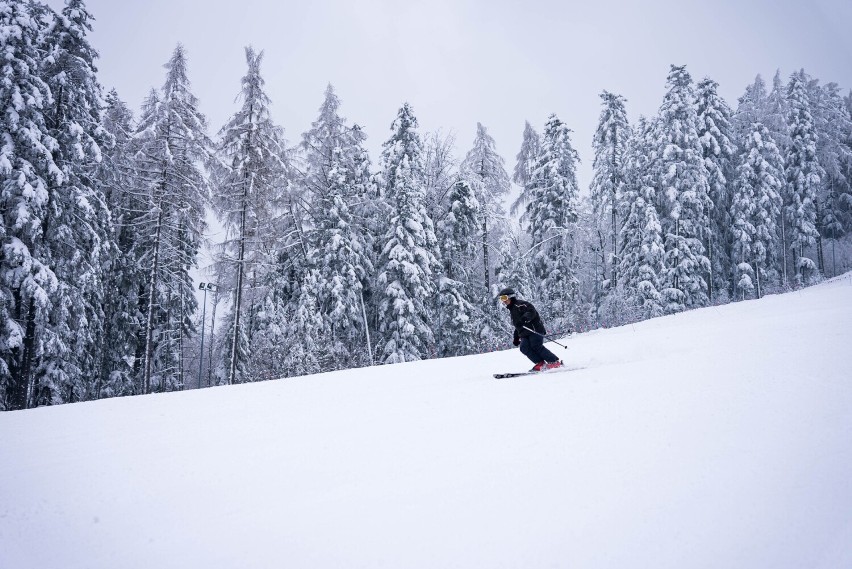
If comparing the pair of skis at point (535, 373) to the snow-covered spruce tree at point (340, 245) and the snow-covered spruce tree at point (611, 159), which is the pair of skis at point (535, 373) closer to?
the snow-covered spruce tree at point (340, 245)

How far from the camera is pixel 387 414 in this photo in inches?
231

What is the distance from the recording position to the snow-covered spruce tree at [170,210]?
63.2 feet

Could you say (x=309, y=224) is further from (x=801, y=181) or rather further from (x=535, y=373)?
(x=801, y=181)

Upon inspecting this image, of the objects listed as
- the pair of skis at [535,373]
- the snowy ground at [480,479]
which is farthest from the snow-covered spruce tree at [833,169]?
the snowy ground at [480,479]

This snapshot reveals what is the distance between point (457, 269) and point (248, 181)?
11.5 meters

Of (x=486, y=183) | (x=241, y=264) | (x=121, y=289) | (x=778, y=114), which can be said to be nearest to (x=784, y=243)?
(x=778, y=114)

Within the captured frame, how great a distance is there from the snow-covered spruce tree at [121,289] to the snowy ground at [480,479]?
59.6 ft

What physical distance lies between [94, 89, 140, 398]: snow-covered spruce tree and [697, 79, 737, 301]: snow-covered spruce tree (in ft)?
106

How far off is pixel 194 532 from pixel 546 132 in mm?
28168

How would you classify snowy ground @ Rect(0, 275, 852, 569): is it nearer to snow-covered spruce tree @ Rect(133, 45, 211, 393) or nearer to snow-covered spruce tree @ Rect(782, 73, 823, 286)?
snow-covered spruce tree @ Rect(133, 45, 211, 393)

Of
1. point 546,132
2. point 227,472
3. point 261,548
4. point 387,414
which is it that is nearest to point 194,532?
point 261,548

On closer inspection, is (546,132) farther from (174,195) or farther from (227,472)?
(227,472)

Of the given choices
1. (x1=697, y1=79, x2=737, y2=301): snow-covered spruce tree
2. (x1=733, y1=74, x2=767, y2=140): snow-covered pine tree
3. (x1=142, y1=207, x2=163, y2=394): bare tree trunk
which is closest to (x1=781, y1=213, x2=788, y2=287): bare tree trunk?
(x1=697, y1=79, x2=737, y2=301): snow-covered spruce tree

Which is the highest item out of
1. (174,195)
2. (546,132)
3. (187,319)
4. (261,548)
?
(546,132)
